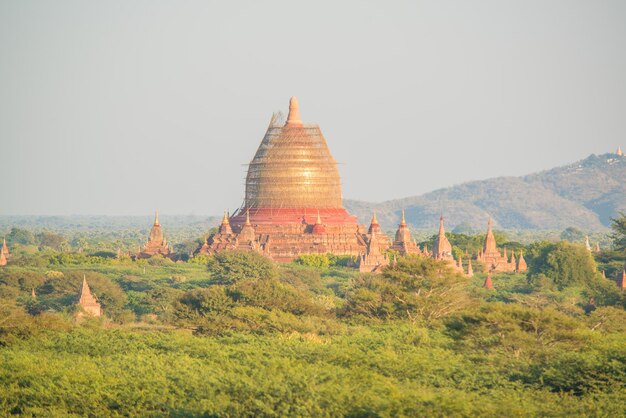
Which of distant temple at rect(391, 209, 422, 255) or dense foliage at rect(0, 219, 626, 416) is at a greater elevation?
distant temple at rect(391, 209, 422, 255)

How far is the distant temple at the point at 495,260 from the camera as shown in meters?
91.8

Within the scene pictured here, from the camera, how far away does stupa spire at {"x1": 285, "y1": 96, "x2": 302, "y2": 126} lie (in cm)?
9875

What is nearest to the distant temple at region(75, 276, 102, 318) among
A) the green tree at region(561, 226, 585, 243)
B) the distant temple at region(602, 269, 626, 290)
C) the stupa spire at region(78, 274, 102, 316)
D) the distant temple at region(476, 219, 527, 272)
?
the stupa spire at region(78, 274, 102, 316)

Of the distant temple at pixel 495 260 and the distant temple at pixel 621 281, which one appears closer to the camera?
the distant temple at pixel 621 281

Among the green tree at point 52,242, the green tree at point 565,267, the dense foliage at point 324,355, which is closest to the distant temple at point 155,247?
the green tree at point 565,267

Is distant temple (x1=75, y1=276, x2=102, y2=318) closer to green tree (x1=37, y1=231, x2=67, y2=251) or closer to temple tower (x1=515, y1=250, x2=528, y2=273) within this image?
temple tower (x1=515, y1=250, x2=528, y2=273)

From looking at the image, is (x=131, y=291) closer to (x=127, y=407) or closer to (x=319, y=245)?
(x=319, y=245)

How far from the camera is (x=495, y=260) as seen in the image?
93.2 meters

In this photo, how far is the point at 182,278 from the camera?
7625 cm

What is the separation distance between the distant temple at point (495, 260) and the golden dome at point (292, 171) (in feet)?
32.2

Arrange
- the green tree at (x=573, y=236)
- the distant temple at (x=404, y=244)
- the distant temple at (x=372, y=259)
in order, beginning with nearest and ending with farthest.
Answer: the distant temple at (x=372, y=259) → the distant temple at (x=404, y=244) → the green tree at (x=573, y=236)

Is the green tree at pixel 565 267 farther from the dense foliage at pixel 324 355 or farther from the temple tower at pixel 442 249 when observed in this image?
the dense foliage at pixel 324 355

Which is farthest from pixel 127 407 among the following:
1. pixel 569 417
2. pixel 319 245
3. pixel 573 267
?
pixel 319 245

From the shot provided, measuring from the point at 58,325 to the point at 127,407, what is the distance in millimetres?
13190
